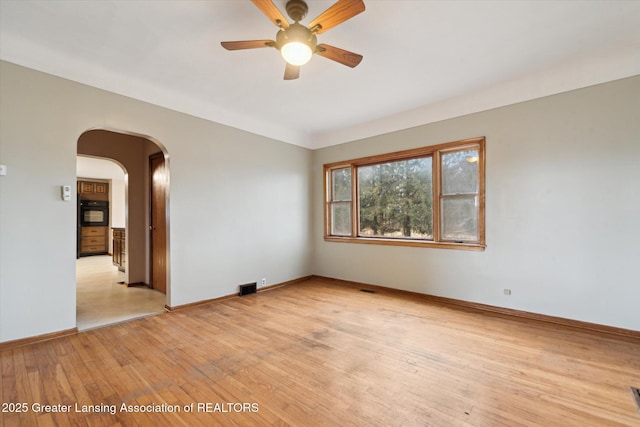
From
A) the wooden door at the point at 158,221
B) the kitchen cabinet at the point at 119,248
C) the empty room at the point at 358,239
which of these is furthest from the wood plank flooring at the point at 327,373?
the kitchen cabinet at the point at 119,248

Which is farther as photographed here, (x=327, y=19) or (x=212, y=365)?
(x=212, y=365)

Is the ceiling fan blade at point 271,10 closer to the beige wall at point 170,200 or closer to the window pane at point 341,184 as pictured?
the beige wall at point 170,200

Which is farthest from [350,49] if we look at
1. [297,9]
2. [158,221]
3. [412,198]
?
[158,221]

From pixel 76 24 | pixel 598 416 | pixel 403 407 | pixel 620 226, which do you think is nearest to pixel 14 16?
pixel 76 24

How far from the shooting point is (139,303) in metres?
4.02

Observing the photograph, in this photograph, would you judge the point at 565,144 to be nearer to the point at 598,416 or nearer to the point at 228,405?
the point at 598,416

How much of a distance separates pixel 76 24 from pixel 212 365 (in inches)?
126

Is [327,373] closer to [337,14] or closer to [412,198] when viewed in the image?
[337,14]

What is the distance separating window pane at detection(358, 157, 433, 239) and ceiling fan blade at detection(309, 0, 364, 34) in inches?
114

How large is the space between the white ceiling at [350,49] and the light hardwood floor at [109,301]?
109 inches

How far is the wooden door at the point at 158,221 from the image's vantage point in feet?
15.0

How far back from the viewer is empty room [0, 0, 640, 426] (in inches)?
80.1

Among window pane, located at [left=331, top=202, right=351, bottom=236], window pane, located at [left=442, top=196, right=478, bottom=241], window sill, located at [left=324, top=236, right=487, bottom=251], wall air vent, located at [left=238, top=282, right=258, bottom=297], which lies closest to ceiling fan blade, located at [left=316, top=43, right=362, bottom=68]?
window pane, located at [left=442, top=196, right=478, bottom=241]

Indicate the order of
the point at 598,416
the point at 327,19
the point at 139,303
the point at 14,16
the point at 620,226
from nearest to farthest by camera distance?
the point at 598,416 → the point at 327,19 → the point at 14,16 → the point at 620,226 → the point at 139,303
